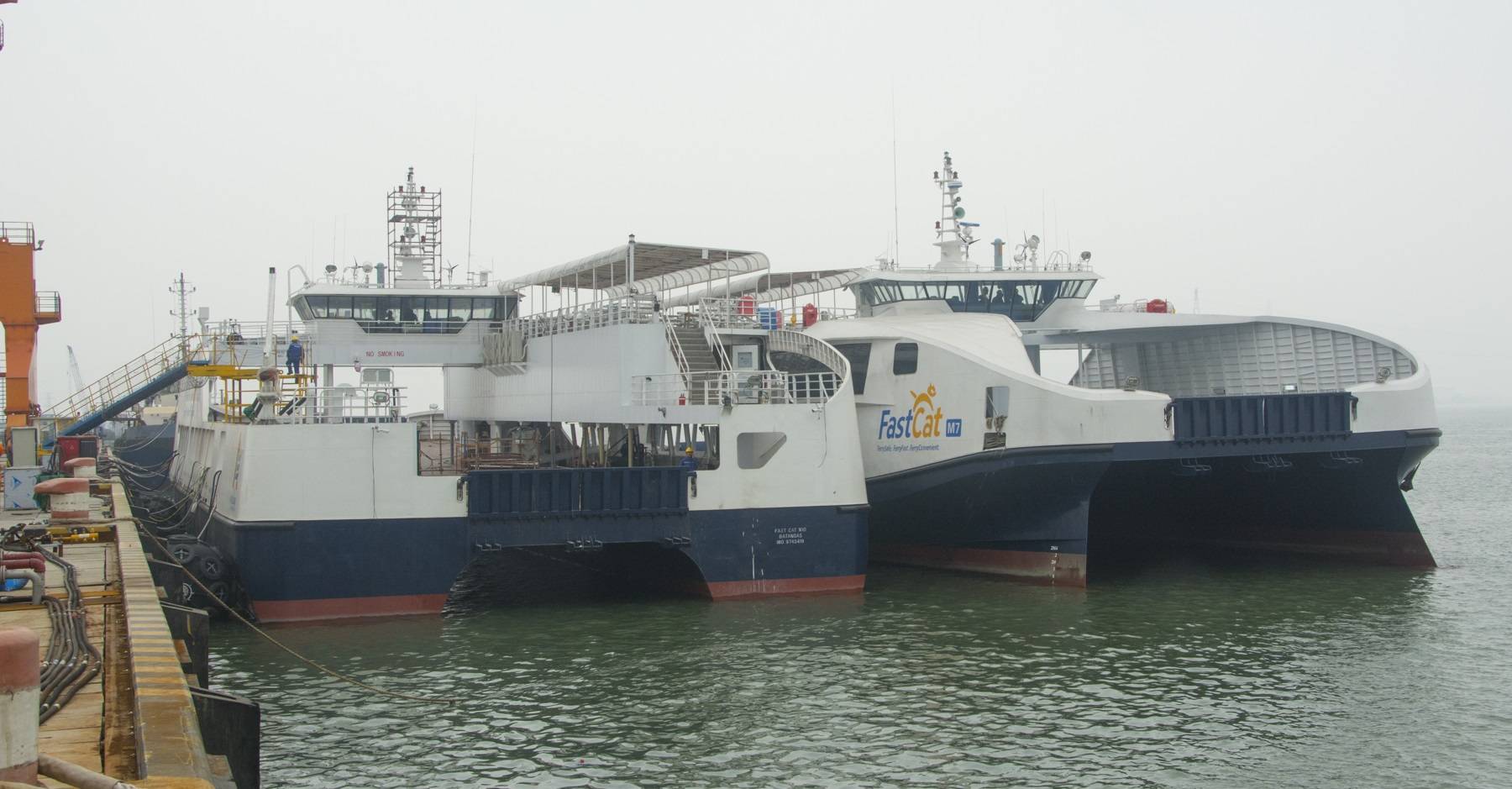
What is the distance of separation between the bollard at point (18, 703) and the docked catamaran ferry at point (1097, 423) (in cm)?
1975

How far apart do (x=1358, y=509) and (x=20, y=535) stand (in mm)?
25234

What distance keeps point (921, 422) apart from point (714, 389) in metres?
5.19

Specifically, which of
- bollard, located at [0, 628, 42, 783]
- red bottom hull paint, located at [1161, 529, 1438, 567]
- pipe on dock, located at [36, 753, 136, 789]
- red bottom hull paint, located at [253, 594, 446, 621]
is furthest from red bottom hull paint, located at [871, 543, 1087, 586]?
bollard, located at [0, 628, 42, 783]

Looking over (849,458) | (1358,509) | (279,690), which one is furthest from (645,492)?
(1358,509)

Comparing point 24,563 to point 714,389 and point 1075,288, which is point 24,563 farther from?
point 1075,288

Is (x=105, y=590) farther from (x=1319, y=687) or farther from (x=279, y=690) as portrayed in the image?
(x=1319, y=687)

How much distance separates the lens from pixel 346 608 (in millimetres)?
21219

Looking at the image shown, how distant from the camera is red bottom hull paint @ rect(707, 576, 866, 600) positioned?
22.8 metres

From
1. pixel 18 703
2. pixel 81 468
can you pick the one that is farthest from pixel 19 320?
pixel 18 703

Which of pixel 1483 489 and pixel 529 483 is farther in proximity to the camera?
pixel 1483 489

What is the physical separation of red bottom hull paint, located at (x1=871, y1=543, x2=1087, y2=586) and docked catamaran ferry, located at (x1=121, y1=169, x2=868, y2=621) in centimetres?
388

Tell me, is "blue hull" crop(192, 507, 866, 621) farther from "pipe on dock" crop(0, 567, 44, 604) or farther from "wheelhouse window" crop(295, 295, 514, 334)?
"wheelhouse window" crop(295, 295, 514, 334)

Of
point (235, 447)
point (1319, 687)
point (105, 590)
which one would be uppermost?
point (235, 447)

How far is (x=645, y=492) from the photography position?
877 inches
